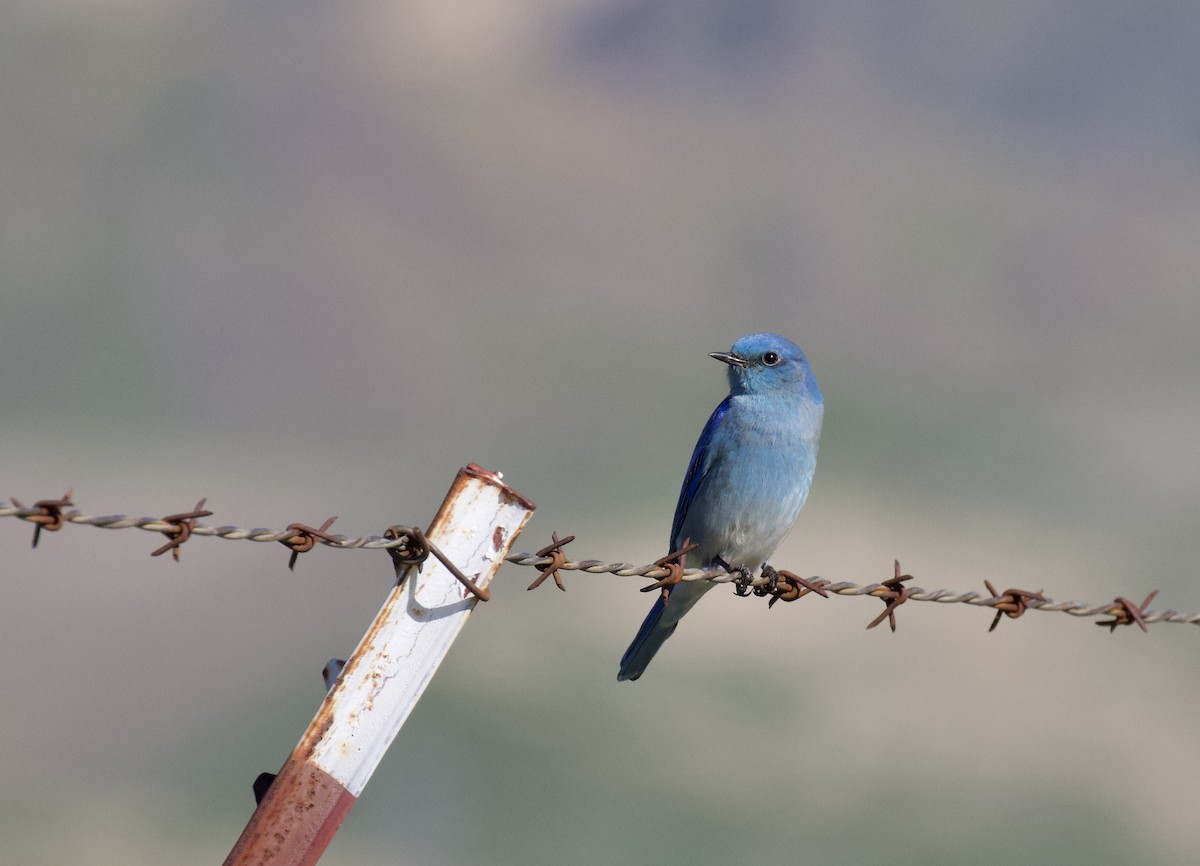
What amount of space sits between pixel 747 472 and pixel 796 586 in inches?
45.0

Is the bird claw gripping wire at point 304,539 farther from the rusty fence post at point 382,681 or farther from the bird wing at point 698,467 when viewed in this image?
the bird wing at point 698,467

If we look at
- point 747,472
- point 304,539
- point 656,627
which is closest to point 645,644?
point 656,627

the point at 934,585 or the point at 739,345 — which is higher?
the point at 934,585

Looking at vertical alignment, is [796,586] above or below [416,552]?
above

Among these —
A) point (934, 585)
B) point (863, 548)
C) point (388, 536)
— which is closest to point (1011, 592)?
point (388, 536)

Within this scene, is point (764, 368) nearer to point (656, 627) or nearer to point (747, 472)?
point (747, 472)

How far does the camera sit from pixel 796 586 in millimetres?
5441

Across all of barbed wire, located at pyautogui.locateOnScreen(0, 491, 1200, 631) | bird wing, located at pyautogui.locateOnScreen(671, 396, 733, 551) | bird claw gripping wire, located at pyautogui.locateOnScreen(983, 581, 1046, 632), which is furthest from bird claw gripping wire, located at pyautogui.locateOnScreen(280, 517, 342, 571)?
bird wing, located at pyautogui.locateOnScreen(671, 396, 733, 551)

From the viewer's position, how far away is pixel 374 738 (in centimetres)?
339

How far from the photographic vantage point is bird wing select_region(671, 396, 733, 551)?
6730 millimetres

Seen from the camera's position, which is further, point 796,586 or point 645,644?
point 645,644

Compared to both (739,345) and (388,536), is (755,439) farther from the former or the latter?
(388,536)

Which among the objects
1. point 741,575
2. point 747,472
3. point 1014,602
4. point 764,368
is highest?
point 764,368

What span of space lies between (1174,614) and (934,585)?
35.9 ft
